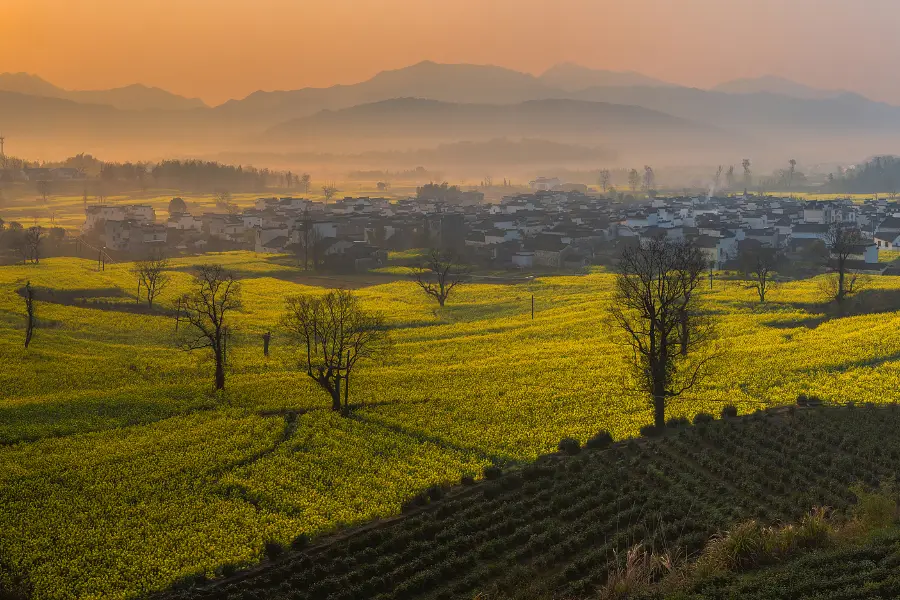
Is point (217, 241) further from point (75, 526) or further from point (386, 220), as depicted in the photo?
point (75, 526)

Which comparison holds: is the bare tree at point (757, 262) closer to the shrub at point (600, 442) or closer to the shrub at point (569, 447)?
the shrub at point (600, 442)

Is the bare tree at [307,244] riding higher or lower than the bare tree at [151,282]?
higher

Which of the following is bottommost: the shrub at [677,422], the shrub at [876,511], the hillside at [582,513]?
the hillside at [582,513]

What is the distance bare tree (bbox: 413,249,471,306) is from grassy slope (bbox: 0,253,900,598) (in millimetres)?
10553

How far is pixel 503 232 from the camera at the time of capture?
96.4 metres

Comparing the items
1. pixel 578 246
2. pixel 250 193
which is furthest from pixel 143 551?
pixel 250 193

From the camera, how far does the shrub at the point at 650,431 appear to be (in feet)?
95.2

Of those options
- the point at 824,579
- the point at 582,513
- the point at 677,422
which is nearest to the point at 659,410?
the point at 677,422

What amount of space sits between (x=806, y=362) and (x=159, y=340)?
3648cm

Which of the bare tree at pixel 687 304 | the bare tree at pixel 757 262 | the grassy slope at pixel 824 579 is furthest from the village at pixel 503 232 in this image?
the grassy slope at pixel 824 579

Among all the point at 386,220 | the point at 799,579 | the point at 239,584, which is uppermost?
the point at 386,220

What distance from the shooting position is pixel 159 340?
49031mm

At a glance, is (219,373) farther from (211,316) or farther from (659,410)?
(659,410)

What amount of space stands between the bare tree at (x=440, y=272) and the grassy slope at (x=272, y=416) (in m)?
10.6
